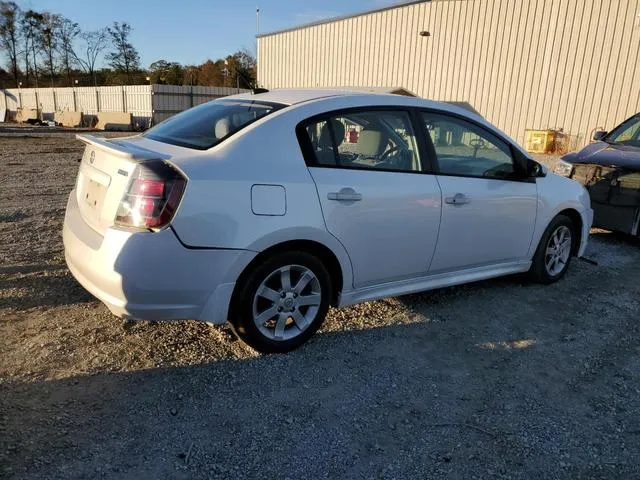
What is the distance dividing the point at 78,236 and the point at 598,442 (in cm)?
316

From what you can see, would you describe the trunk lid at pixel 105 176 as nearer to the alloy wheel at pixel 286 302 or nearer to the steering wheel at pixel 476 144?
the alloy wheel at pixel 286 302

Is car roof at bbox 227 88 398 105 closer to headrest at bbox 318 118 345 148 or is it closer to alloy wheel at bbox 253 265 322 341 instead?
headrest at bbox 318 118 345 148

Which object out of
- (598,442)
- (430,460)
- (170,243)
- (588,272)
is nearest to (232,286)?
(170,243)

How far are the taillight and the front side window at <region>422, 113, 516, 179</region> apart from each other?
6.46 feet

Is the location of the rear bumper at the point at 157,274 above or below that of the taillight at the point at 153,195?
below

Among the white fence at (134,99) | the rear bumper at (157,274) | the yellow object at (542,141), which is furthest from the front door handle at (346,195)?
the white fence at (134,99)

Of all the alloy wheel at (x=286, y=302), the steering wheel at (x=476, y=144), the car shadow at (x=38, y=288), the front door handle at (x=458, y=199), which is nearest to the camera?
the alloy wheel at (x=286, y=302)

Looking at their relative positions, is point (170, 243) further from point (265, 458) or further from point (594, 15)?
point (594, 15)

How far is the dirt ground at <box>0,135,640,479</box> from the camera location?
245 cm

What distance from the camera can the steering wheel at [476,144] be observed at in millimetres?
4148

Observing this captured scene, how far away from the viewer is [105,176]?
3.09 m

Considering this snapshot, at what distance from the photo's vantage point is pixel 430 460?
8.19 feet

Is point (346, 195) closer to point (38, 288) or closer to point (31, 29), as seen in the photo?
point (38, 288)

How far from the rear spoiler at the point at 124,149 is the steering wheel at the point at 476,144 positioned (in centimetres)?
241
